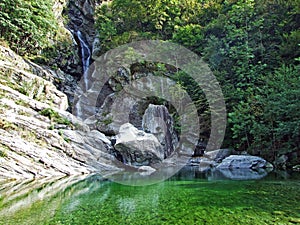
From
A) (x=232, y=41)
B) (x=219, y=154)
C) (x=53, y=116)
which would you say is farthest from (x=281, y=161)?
(x=53, y=116)

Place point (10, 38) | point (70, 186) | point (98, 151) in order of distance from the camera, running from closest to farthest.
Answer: point (70, 186)
point (98, 151)
point (10, 38)

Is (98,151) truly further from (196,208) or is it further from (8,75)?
(196,208)

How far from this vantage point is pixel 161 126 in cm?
2097

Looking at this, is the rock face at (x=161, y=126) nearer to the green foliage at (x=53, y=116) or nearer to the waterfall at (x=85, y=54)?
the green foliage at (x=53, y=116)

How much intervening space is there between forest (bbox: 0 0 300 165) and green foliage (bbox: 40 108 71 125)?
772 cm

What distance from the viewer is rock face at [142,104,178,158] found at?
2065 centimetres

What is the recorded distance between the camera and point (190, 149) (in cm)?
2158

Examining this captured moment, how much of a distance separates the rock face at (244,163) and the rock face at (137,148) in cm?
433

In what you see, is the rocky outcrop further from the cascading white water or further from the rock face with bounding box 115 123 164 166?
the cascading white water

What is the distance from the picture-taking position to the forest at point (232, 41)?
16.8 metres

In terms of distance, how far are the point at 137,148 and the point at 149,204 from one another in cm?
1007

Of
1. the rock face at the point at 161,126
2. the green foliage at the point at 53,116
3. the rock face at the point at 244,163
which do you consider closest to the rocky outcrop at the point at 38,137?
the green foliage at the point at 53,116

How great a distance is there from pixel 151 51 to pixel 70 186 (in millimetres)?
19356

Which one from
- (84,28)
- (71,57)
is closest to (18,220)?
(71,57)
